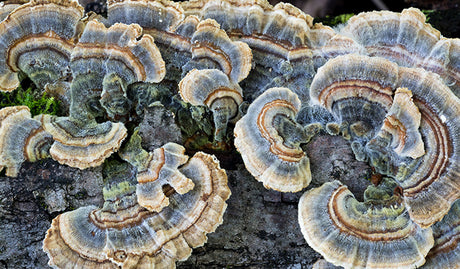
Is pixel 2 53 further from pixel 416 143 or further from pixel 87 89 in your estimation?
pixel 416 143

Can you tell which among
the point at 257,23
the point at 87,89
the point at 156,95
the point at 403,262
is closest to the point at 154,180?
the point at 156,95

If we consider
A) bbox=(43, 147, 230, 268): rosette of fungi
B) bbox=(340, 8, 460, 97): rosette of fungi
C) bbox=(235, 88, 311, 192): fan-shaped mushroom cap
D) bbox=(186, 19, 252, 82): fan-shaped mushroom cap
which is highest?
bbox=(340, 8, 460, 97): rosette of fungi

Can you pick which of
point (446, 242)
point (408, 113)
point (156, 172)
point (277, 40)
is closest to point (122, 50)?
point (156, 172)

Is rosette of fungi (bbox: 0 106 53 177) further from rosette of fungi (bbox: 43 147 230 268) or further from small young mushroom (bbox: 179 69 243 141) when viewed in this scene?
small young mushroom (bbox: 179 69 243 141)

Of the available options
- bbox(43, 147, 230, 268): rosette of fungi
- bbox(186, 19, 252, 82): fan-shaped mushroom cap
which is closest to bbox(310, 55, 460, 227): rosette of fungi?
bbox(186, 19, 252, 82): fan-shaped mushroom cap

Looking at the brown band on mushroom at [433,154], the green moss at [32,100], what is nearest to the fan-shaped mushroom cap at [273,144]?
the brown band on mushroom at [433,154]

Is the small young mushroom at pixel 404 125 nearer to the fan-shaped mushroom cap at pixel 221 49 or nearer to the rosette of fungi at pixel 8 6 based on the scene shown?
the fan-shaped mushroom cap at pixel 221 49
